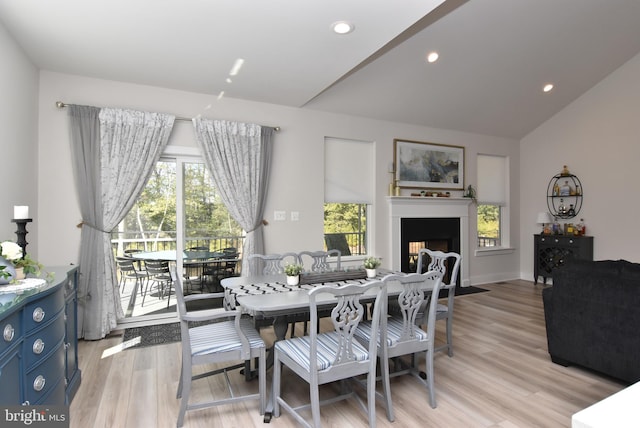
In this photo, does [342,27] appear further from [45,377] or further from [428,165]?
[428,165]

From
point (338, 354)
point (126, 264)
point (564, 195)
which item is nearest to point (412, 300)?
point (338, 354)

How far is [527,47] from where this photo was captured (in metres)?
4.66

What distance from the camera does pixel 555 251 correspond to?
20.7 feet

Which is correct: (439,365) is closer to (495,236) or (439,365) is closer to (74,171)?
(74,171)

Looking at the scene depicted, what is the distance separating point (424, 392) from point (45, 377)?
→ 2.47m

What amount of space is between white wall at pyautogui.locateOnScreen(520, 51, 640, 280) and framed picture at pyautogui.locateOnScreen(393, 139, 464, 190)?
1.82m

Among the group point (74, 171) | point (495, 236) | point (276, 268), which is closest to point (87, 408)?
point (276, 268)

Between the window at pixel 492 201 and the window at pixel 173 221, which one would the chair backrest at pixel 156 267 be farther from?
the window at pixel 492 201

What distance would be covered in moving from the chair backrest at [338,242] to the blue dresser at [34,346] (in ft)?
11.3

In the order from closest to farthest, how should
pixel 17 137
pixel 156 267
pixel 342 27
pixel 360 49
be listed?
pixel 342 27, pixel 17 137, pixel 360 49, pixel 156 267

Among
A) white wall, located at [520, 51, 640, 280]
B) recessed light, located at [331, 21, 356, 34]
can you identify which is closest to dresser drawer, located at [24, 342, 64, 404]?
recessed light, located at [331, 21, 356, 34]

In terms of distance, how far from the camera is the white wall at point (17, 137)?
9.16 ft

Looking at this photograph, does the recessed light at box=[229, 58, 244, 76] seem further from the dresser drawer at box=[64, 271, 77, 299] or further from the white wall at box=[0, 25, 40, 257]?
the dresser drawer at box=[64, 271, 77, 299]

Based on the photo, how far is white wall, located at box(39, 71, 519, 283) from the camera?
367cm
